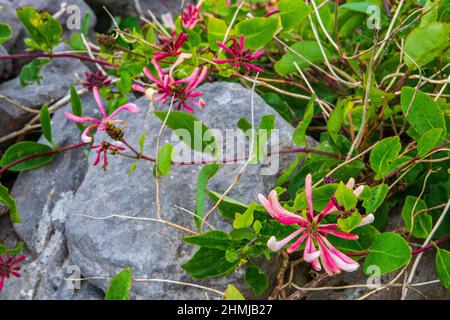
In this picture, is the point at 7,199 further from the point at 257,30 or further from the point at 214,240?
the point at 257,30

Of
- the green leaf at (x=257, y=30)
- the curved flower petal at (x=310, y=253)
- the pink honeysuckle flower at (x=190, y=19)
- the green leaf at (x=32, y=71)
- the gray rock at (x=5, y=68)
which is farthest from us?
the gray rock at (x=5, y=68)

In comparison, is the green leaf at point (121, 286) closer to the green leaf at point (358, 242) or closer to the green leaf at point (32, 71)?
the green leaf at point (358, 242)

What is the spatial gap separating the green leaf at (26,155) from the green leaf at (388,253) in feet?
3.21

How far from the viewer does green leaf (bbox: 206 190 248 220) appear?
120 centimetres

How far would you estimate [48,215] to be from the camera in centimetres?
166

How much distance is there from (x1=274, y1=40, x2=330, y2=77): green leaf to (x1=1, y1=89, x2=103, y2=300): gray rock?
2.08ft

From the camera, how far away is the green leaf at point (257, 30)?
1.39 metres

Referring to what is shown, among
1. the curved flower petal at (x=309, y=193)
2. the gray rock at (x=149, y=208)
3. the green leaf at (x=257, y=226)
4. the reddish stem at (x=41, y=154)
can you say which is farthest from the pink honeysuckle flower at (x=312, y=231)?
the reddish stem at (x=41, y=154)

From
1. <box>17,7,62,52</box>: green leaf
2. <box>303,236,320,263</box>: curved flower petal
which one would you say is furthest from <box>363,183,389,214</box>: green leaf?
<box>17,7,62,52</box>: green leaf

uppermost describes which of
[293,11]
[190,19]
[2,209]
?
[293,11]

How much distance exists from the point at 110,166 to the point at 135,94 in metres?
0.40

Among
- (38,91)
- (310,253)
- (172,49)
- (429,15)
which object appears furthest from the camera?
(38,91)

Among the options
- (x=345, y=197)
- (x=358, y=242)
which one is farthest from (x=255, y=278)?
(x=345, y=197)

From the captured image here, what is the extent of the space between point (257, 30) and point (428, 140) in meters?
0.48
